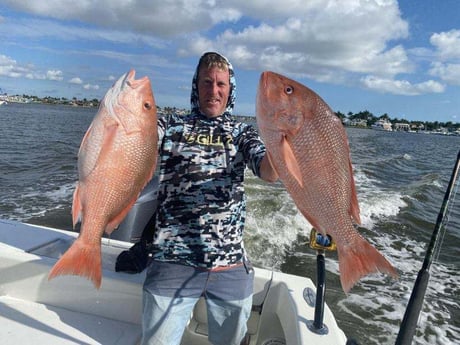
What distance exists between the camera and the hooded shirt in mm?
2711

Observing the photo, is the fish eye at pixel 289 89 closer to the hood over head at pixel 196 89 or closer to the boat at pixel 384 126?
the hood over head at pixel 196 89

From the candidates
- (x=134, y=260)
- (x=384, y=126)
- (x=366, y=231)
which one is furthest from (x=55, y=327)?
(x=384, y=126)

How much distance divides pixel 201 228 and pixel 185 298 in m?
0.51

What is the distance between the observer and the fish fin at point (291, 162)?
1990mm

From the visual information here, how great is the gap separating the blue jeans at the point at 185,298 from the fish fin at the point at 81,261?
582 mm

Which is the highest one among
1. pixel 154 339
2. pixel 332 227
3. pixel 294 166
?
pixel 294 166

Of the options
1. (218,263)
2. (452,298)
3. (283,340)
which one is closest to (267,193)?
(452,298)

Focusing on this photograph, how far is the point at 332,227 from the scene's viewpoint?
2.10m

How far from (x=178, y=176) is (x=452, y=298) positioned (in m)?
7.08

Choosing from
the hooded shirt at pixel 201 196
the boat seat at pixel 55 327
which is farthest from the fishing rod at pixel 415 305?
the boat seat at pixel 55 327

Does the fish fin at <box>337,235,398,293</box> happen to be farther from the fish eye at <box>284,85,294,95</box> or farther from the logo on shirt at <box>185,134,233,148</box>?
the logo on shirt at <box>185,134,233,148</box>

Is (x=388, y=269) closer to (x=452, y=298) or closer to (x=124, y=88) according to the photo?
(x=124, y=88)

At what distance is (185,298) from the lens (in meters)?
2.73

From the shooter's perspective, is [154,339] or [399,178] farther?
[399,178]
